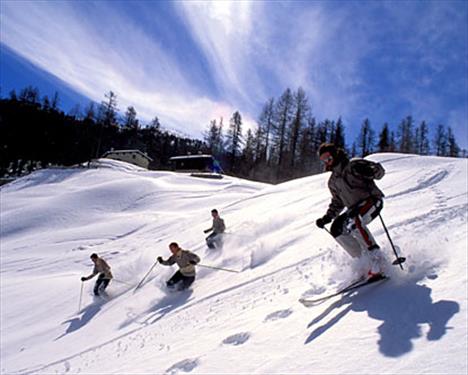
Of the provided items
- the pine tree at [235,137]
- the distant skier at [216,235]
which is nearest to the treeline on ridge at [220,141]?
the pine tree at [235,137]

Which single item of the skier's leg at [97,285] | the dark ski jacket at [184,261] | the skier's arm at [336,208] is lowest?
the skier's leg at [97,285]

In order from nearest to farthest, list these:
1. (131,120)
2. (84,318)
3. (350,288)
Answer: (350,288), (84,318), (131,120)

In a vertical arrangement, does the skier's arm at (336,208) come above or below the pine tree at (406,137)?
below

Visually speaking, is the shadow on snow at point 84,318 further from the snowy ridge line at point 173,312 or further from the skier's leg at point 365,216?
the skier's leg at point 365,216

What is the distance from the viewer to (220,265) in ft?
31.6

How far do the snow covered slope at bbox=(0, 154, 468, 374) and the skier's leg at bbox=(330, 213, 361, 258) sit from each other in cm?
22

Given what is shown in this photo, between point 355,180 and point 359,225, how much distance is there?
643 millimetres

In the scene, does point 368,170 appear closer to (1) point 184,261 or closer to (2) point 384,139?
(1) point 184,261

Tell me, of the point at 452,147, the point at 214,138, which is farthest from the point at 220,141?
the point at 452,147

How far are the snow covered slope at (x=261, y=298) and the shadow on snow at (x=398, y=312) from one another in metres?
0.02

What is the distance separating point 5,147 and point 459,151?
8408cm

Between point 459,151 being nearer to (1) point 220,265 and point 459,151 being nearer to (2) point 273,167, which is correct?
(2) point 273,167

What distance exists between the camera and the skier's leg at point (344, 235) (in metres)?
4.82

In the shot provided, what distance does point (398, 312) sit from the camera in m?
3.87
